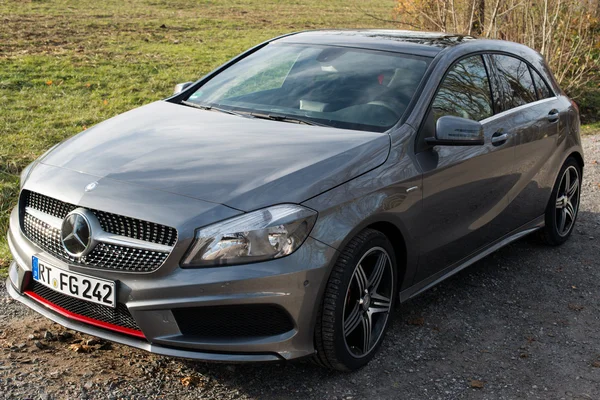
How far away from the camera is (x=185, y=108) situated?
16.0 ft

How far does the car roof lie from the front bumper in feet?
6.23

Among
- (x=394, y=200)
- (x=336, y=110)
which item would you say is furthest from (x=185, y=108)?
(x=394, y=200)

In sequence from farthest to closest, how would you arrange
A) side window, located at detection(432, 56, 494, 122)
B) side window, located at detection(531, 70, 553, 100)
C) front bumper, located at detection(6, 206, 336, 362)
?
side window, located at detection(531, 70, 553, 100)
side window, located at detection(432, 56, 494, 122)
front bumper, located at detection(6, 206, 336, 362)

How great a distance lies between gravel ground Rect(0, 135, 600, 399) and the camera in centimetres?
374

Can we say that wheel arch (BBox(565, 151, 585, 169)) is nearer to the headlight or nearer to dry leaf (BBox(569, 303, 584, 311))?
dry leaf (BBox(569, 303, 584, 311))

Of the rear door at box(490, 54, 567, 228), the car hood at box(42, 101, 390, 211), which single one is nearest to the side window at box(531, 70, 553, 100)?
the rear door at box(490, 54, 567, 228)

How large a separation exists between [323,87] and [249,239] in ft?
5.37

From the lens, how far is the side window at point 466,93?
4660 millimetres

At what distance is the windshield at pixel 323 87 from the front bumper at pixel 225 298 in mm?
1184

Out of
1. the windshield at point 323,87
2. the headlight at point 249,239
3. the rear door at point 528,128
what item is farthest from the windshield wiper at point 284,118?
the rear door at point 528,128

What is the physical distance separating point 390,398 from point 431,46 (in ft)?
7.63

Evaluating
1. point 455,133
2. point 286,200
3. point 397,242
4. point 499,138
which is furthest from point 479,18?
point 286,200

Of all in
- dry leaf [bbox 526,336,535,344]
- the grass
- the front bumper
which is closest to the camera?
the front bumper

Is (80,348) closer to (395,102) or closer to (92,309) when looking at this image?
(92,309)
